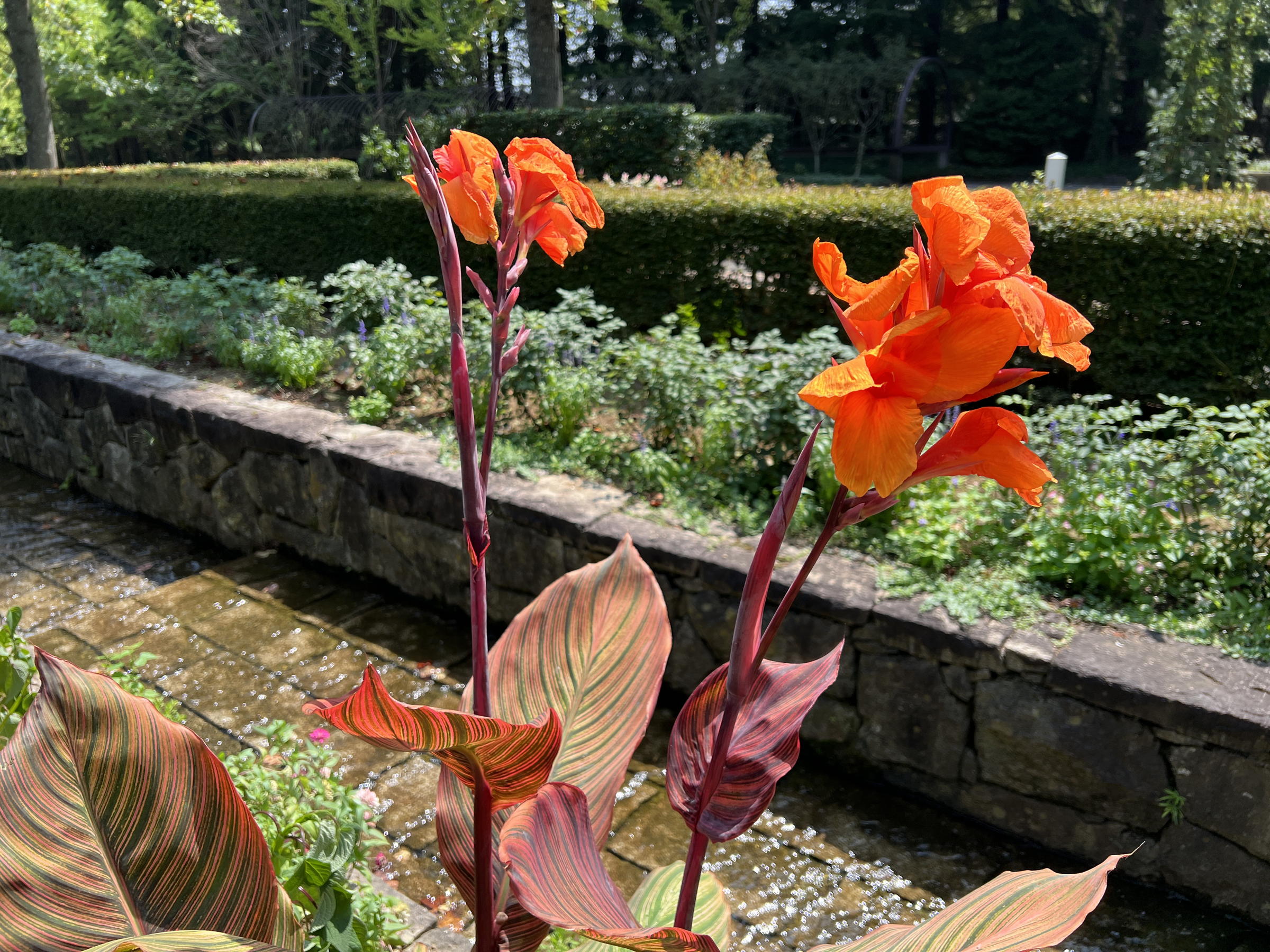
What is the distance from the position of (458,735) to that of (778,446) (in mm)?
2596

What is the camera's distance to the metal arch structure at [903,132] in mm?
16734

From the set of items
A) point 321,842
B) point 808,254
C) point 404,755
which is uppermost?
point 808,254

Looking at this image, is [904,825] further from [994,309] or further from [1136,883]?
[994,309]

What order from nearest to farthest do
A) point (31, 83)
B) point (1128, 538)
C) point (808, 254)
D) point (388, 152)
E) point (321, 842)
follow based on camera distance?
point (321, 842)
point (1128, 538)
point (808, 254)
point (388, 152)
point (31, 83)

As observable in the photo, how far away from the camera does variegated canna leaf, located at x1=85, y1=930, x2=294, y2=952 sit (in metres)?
0.73

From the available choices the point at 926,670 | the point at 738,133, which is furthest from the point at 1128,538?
the point at 738,133

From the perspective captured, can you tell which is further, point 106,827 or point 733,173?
point 733,173

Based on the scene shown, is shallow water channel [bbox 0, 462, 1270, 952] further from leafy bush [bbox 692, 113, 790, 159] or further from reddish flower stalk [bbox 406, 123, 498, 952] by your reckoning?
leafy bush [bbox 692, 113, 790, 159]

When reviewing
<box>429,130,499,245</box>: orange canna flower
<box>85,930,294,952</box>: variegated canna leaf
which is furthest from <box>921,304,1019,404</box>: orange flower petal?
<box>85,930,294,952</box>: variegated canna leaf

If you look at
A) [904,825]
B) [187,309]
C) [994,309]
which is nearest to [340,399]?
[187,309]

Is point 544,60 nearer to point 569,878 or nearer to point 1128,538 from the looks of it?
point 1128,538

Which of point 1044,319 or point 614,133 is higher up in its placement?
point 614,133

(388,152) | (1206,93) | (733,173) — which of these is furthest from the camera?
(1206,93)

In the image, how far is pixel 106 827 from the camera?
943 millimetres
